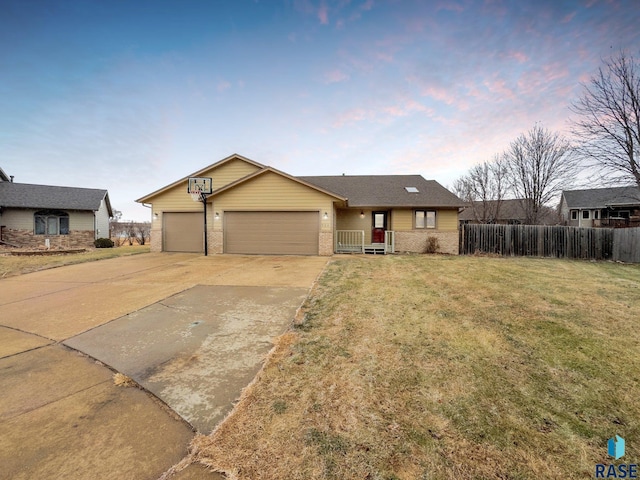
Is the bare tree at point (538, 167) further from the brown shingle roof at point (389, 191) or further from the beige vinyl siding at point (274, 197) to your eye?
the beige vinyl siding at point (274, 197)

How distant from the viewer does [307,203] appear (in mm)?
12414

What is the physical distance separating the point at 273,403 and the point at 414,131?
17.2 m

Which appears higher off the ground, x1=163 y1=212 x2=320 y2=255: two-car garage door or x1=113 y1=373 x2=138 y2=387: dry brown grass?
x1=163 y1=212 x2=320 y2=255: two-car garage door

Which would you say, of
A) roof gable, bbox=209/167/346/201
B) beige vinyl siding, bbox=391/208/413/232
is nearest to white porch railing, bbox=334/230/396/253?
beige vinyl siding, bbox=391/208/413/232

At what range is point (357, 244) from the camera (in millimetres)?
14312

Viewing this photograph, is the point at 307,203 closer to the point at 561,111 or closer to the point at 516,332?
the point at 516,332

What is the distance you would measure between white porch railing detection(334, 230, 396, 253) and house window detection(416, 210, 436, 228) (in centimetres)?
180

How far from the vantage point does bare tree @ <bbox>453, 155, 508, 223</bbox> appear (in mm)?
24625

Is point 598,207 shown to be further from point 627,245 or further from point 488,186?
point 627,245

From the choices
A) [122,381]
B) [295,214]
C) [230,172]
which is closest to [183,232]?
[230,172]

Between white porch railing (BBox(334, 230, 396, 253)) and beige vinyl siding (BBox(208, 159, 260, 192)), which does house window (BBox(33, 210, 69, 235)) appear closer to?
beige vinyl siding (BBox(208, 159, 260, 192))

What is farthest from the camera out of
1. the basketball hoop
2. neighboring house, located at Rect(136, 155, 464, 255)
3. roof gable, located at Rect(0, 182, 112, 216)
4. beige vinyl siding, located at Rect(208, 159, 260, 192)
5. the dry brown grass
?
roof gable, located at Rect(0, 182, 112, 216)

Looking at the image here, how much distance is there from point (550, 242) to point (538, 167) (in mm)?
12275

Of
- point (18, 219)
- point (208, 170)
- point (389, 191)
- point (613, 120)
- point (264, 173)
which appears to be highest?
point (613, 120)
